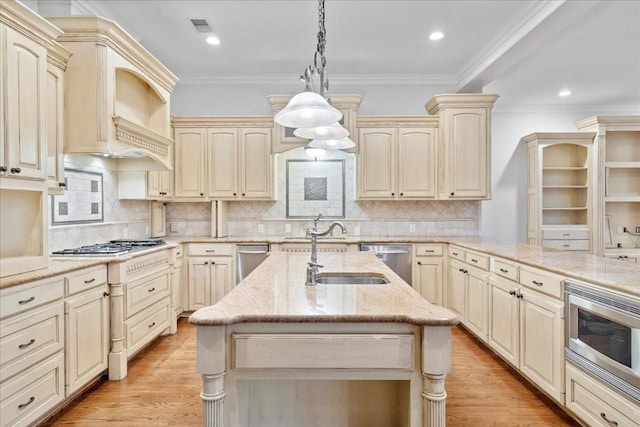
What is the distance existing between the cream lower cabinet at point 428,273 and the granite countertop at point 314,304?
7.30 feet

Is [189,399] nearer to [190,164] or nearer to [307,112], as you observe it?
[307,112]

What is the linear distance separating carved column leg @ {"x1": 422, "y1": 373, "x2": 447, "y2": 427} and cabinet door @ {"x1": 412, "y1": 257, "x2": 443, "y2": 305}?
10.0 feet

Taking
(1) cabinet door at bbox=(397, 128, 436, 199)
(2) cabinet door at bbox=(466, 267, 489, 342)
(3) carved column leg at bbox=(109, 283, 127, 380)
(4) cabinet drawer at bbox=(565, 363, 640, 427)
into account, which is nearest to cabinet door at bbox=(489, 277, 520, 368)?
(2) cabinet door at bbox=(466, 267, 489, 342)

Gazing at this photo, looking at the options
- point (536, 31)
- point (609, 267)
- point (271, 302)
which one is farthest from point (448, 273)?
point (271, 302)

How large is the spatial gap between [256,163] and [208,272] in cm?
147

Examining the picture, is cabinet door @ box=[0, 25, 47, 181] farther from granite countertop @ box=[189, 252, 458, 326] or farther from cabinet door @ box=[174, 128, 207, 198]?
cabinet door @ box=[174, 128, 207, 198]

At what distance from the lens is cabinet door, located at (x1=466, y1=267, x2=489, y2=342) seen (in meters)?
3.31

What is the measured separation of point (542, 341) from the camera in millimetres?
2395

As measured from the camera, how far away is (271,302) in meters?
1.54

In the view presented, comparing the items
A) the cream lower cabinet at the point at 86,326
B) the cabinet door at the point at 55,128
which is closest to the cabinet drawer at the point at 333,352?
the cream lower cabinet at the point at 86,326

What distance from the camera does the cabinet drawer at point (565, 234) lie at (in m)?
5.39

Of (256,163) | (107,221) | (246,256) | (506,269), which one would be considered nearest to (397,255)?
(506,269)

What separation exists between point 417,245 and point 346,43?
2.43m

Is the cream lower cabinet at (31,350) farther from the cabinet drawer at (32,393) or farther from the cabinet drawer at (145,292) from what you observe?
the cabinet drawer at (145,292)
